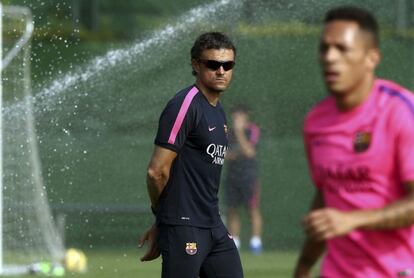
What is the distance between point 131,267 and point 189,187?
19.4 feet

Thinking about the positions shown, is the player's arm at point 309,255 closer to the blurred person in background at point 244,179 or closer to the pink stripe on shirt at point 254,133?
the blurred person in background at point 244,179

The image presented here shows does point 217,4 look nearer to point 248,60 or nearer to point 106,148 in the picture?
point 248,60

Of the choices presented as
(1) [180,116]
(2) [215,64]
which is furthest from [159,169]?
(2) [215,64]

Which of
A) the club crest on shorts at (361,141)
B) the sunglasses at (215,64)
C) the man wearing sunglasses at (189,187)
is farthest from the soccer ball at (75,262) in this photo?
the club crest on shorts at (361,141)

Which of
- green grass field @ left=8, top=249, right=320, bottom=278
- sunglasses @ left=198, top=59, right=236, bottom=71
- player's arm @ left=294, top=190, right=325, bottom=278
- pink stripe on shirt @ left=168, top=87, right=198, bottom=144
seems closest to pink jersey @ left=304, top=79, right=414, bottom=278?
player's arm @ left=294, top=190, right=325, bottom=278

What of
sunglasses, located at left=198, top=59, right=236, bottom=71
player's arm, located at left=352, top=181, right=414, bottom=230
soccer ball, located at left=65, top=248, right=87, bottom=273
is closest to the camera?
player's arm, located at left=352, top=181, right=414, bottom=230

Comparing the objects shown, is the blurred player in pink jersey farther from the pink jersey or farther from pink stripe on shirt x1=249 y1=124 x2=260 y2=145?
pink stripe on shirt x1=249 y1=124 x2=260 y2=145

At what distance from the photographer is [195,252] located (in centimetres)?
680

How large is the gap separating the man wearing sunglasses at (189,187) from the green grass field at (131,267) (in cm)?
486

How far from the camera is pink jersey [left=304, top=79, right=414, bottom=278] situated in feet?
13.6

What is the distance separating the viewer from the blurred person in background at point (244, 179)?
1386 centimetres

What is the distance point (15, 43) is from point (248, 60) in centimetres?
253

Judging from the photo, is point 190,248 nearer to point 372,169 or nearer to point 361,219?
point 372,169

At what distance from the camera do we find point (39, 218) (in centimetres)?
1227
